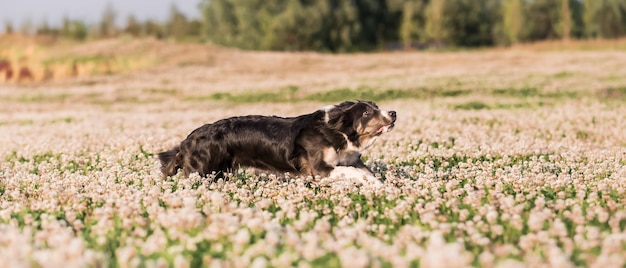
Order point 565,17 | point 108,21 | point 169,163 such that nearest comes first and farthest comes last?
point 169,163
point 565,17
point 108,21

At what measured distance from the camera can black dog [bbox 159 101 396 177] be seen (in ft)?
31.6

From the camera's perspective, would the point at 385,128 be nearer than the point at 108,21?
Yes

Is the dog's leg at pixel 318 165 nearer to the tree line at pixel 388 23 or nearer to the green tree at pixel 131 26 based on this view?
the tree line at pixel 388 23

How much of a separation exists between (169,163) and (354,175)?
3.08 meters

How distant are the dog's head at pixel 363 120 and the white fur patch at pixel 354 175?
0.49 metres

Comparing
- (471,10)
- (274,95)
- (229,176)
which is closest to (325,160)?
(229,176)

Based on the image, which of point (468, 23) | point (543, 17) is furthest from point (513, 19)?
point (543, 17)

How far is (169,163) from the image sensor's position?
10914mm

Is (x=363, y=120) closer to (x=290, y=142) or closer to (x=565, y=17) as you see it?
(x=290, y=142)

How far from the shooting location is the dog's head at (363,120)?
9.45 metres

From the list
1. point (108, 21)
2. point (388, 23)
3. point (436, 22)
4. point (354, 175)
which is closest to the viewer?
point (354, 175)

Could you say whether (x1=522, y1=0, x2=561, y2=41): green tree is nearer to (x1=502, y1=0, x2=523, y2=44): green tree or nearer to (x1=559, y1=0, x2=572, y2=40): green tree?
(x1=502, y1=0, x2=523, y2=44): green tree

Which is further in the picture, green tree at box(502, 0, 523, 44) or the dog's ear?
green tree at box(502, 0, 523, 44)

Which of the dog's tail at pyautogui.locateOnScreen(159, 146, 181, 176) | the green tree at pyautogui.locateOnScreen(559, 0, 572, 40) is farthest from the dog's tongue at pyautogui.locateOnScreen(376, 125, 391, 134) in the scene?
the green tree at pyautogui.locateOnScreen(559, 0, 572, 40)
